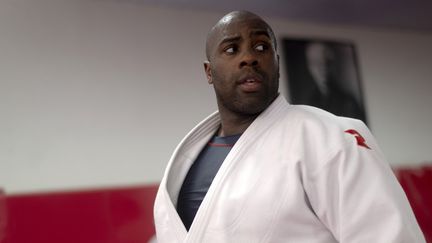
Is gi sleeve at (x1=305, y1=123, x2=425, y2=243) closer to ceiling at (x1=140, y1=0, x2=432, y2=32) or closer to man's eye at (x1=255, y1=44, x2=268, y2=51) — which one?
man's eye at (x1=255, y1=44, x2=268, y2=51)

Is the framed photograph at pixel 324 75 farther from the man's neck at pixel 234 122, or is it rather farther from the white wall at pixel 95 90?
the man's neck at pixel 234 122

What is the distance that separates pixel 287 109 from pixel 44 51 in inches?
56.7

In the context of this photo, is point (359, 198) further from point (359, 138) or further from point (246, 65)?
point (246, 65)

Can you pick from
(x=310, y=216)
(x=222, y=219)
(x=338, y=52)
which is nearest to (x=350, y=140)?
(x=310, y=216)

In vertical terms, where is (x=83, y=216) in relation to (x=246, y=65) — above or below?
below

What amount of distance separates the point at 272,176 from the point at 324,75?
1776 millimetres

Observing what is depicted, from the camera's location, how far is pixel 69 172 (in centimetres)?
175

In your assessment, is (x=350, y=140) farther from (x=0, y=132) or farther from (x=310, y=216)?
(x=0, y=132)

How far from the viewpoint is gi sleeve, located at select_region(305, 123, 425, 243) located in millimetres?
595

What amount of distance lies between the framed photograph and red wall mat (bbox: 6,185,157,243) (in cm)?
103

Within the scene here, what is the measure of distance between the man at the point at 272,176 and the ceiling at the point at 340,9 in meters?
1.32

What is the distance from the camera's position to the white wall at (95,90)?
1.74m

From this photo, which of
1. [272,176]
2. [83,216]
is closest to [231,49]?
[272,176]

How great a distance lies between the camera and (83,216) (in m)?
1.69
